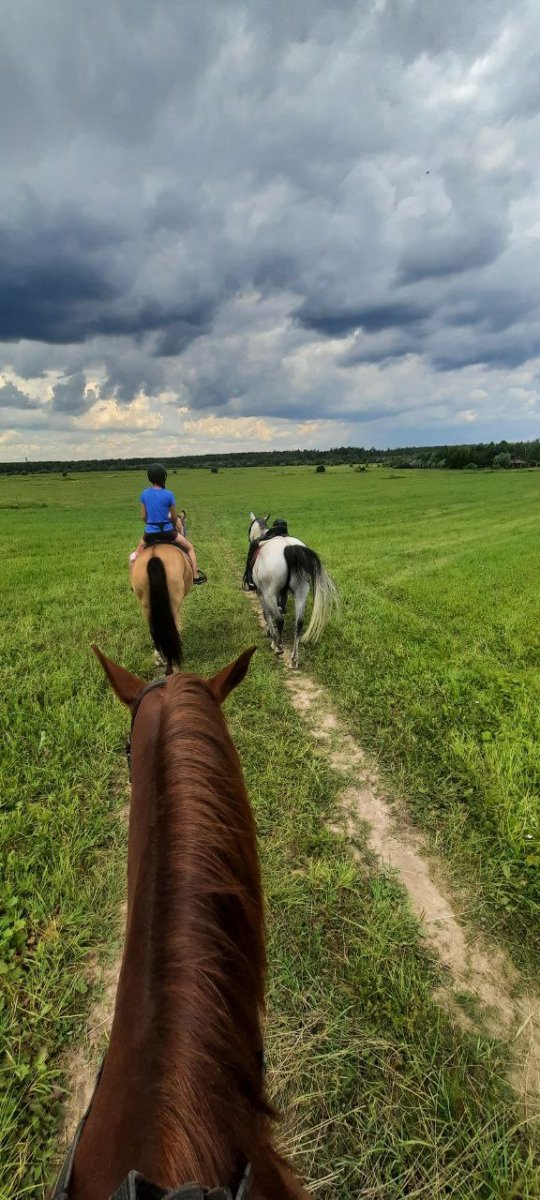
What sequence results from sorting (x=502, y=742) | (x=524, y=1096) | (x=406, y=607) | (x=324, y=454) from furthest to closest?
1. (x=324, y=454)
2. (x=406, y=607)
3. (x=502, y=742)
4. (x=524, y=1096)

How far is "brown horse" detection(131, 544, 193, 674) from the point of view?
6117mm

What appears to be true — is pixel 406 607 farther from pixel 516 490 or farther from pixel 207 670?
pixel 516 490

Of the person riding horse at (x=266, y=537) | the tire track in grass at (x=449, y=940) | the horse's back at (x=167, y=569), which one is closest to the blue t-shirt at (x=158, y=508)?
the horse's back at (x=167, y=569)

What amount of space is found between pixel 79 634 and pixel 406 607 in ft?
20.6

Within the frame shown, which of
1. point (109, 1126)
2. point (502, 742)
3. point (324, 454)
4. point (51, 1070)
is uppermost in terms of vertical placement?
point (324, 454)

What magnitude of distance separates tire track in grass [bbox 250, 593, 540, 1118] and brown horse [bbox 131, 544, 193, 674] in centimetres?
257

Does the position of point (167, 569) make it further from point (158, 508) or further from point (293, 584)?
point (293, 584)

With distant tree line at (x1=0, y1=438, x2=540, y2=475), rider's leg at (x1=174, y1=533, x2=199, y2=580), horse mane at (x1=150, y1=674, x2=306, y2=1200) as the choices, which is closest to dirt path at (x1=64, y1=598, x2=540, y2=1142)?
horse mane at (x1=150, y1=674, x2=306, y2=1200)

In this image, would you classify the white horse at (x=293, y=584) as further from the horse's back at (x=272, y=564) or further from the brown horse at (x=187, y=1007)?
the brown horse at (x=187, y=1007)

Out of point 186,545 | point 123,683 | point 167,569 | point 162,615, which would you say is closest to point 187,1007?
point 123,683

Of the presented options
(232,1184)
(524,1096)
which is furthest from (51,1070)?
(524,1096)

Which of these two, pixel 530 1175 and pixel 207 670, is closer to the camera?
pixel 530 1175

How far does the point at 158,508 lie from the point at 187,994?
6.23m

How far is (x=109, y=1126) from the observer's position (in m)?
0.98
